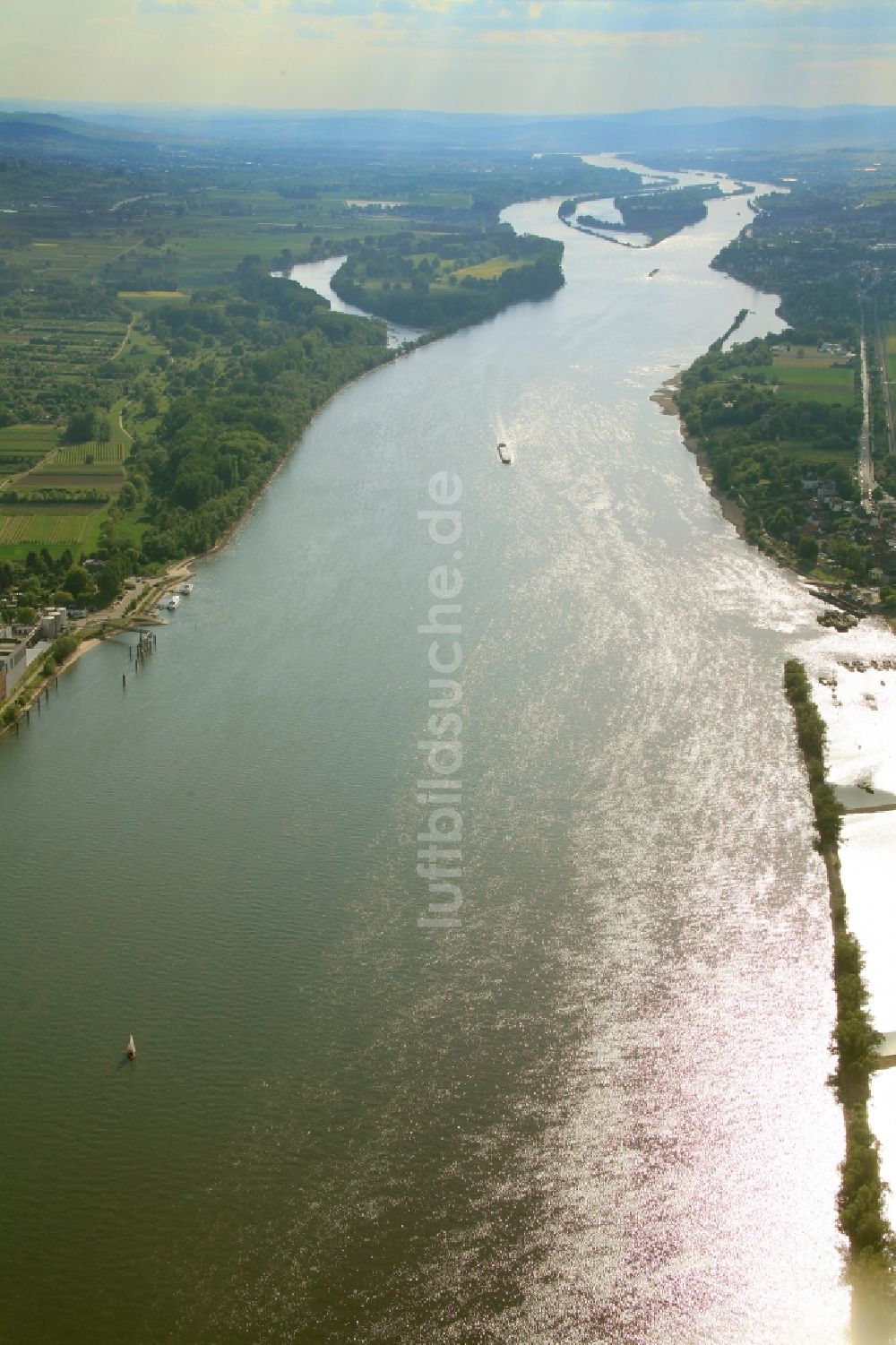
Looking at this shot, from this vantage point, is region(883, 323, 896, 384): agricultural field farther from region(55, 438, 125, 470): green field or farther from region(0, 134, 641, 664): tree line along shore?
region(55, 438, 125, 470): green field

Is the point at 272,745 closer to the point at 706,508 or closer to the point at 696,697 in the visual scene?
the point at 696,697

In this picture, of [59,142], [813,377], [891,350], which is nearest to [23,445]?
[813,377]

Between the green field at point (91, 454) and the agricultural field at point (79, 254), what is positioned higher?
the agricultural field at point (79, 254)

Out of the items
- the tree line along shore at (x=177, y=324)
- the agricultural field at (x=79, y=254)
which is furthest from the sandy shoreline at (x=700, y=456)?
the agricultural field at (x=79, y=254)

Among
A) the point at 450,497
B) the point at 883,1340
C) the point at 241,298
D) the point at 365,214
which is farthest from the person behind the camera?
the point at 365,214

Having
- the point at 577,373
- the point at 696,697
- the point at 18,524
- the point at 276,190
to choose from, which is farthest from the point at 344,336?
the point at 276,190

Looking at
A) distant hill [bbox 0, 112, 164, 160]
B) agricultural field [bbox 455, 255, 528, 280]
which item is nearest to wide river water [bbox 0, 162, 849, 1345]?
agricultural field [bbox 455, 255, 528, 280]

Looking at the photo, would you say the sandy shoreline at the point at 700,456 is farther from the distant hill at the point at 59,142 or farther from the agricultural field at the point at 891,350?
the distant hill at the point at 59,142

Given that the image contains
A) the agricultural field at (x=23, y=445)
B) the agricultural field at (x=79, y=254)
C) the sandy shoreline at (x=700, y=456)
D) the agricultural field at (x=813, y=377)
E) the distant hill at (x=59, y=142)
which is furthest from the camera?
the distant hill at (x=59, y=142)
